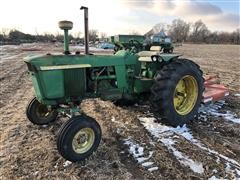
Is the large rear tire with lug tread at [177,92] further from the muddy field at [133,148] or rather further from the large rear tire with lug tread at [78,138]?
the large rear tire with lug tread at [78,138]

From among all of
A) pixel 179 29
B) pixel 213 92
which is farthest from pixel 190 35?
pixel 213 92

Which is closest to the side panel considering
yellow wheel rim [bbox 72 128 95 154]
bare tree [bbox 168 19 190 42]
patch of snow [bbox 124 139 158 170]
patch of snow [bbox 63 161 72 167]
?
yellow wheel rim [bbox 72 128 95 154]

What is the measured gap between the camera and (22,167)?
3393 millimetres

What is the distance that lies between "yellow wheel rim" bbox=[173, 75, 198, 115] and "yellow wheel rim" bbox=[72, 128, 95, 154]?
1.87 m

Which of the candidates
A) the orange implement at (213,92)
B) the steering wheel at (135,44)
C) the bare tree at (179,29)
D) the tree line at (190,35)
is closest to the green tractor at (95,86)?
the orange implement at (213,92)

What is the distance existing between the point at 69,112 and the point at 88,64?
739 millimetres

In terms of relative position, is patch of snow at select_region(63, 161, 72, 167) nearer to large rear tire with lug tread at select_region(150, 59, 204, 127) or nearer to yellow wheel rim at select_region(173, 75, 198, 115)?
large rear tire with lug tread at select_region(150, 59, 204, 127)

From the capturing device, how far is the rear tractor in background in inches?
143

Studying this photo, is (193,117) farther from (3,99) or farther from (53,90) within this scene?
(3,99)

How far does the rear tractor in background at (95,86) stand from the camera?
143 inches

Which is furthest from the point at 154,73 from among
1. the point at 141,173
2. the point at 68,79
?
the point at 141,173

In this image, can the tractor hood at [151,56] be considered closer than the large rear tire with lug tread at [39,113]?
No

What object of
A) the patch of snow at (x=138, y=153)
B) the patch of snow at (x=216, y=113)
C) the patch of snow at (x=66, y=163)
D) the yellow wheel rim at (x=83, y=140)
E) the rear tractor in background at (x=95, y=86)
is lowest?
the patch of snow at (x=66, y=163)

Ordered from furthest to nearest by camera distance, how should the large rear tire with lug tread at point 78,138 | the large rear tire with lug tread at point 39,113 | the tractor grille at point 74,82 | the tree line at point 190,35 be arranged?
1. the tree line at point 190,35
2. the large rear tire with lug tread at point 39,113
3. the tractor grille at point 74,82
4. the large rear tire with lug tread at point 78,138
